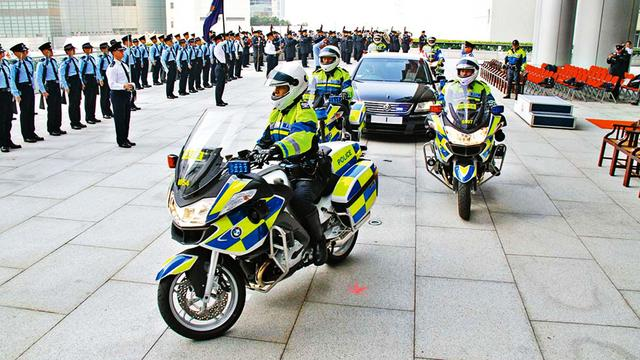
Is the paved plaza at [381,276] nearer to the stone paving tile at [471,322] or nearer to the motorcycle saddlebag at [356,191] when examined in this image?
the stone paving tile at [471,322]

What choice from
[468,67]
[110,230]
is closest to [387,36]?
[468,67]

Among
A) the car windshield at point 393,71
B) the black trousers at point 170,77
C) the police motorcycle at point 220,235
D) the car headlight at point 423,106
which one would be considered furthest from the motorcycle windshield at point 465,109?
the black trousers at point 170,77

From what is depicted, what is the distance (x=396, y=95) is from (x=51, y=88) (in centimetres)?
703

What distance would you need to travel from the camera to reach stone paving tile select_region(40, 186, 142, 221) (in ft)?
21.9

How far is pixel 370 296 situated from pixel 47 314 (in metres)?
2.57

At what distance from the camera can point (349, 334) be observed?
13.5ft

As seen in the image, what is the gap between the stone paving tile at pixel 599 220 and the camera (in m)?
6.21

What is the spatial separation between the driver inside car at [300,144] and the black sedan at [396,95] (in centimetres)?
616

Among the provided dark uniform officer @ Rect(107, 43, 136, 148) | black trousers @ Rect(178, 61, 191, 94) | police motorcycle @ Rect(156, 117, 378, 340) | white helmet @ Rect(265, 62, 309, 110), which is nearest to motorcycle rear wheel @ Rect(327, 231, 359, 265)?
police motorcycle @ Rect(156, 117, 378, 340)

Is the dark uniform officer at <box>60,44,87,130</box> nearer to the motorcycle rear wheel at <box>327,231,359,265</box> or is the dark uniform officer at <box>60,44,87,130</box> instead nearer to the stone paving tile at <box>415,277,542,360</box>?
the motorcycle rear wheel at <box>327,231,359,265</box>

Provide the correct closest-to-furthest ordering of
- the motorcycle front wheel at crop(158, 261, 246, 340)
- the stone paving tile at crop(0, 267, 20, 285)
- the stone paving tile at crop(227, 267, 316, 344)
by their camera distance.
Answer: the motorcycle front wheel at crop(158, 261, 246, 340)
the stone paving tile at crop(227, 267, 316, 344)
the stone paving tile at crop(0, 267, 20, 285)

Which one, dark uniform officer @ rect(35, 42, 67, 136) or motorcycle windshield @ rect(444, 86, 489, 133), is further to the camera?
dark uniform officer @ rect(35, 42, 67, 136)

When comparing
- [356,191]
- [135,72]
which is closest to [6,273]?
[356,191]

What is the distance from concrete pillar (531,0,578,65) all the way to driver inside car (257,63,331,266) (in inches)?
809
